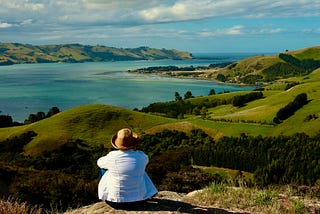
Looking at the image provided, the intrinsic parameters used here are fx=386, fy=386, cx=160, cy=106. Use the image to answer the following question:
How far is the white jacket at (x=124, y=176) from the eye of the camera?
909cm

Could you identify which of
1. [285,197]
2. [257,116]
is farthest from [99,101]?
[285,197]

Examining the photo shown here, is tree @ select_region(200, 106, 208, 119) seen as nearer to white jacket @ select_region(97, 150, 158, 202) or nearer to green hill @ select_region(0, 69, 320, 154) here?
green hill @ select_region(0, 69, 320, 154)

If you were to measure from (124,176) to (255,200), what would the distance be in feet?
12.0

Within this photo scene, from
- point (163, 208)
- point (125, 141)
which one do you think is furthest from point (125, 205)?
point (125, 141)

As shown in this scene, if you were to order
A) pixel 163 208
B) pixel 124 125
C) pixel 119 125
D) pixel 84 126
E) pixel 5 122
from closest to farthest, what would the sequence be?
1. pixel 163 208
2. pixel 84 126
3. pixel 124 125
4. pixel 119 125
5. pixel 5 122

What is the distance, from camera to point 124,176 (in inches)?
358

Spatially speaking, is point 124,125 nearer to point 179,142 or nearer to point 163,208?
point 179,142

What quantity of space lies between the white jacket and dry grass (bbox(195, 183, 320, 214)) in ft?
7.73

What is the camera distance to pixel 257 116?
378 ft

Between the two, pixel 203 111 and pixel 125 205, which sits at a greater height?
pixel 125 205

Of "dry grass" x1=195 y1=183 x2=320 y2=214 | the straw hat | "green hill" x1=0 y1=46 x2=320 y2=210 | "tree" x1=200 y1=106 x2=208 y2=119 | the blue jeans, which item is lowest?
"tree" x1=200 y1=106 x2=208 y2=119

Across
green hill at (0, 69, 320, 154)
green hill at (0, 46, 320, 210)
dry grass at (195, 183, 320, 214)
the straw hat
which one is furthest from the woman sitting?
green hill at (0, 69, 320, 154)

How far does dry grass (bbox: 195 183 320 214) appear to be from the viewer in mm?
9703

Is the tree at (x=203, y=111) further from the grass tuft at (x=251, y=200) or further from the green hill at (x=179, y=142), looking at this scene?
the grass tuft at (x=251, y=200)
